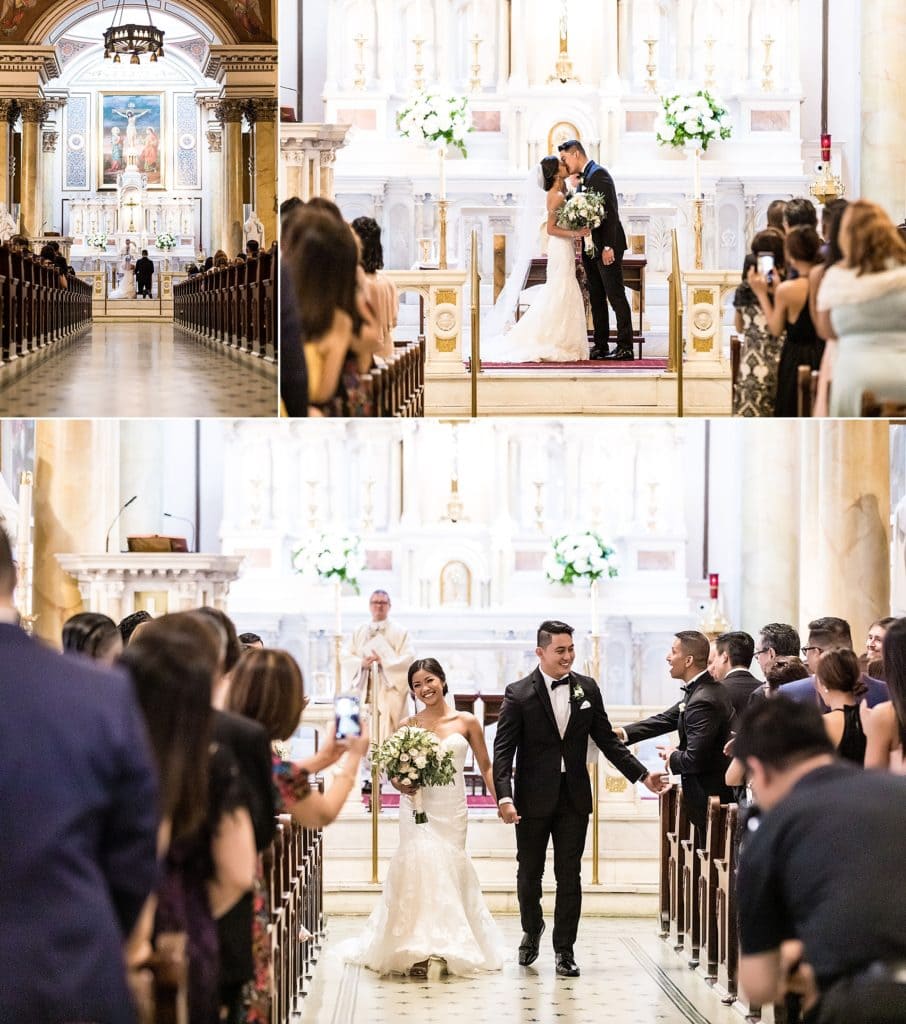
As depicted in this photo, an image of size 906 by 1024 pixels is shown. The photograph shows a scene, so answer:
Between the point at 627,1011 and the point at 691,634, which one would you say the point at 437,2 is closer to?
the point at 691,634

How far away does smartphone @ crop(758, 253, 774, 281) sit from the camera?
8.77 meters

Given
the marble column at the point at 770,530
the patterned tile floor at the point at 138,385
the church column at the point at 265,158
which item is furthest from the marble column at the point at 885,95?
the marble column at the point at 770,530

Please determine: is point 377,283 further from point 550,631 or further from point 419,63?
point 419,63

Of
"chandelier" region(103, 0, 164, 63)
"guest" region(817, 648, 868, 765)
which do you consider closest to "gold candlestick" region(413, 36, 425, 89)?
"chandelier" region(103, 0, 164, 63)

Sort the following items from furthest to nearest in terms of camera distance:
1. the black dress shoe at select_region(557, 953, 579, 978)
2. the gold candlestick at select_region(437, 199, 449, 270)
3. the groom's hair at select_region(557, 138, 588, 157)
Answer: the groom's hair at select_region(557, 138, 588, 157) → the gold candlestick at select_region(437, 199, 449, 270) → the black dress shoe at select_region(557, 953, 579, 978)

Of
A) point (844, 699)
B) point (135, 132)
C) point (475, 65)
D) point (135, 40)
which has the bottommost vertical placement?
point (844, 699)

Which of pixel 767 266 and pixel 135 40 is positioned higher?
pixel 135 40

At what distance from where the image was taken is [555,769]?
27.9 feet

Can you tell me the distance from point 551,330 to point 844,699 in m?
4.42

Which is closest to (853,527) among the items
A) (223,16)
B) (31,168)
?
(223,16)

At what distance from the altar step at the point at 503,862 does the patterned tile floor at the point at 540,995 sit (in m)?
Answer: 1.41

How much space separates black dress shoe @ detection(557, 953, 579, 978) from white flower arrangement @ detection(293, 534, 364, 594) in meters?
6.09

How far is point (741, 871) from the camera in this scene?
423 cm

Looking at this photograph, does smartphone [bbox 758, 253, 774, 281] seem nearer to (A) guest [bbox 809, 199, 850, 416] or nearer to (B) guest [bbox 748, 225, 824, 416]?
(B) guest [bbox 748, 225, 824, 416]
